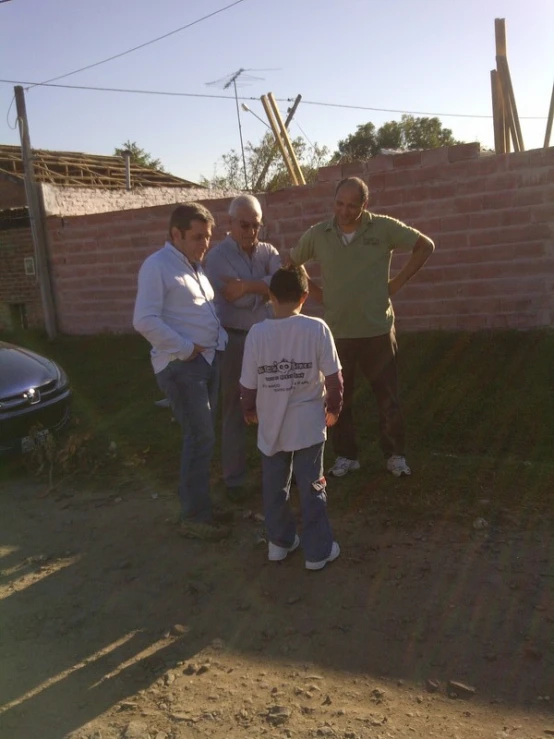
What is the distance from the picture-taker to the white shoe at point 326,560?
12.3 feet

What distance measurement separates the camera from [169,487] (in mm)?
5328

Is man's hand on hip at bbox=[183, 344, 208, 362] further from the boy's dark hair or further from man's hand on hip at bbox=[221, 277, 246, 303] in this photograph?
the boy's dark hair

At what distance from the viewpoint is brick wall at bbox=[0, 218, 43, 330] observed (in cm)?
1205

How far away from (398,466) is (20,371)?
342 centimetres

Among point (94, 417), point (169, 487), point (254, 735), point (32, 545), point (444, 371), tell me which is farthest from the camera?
point (94, 417)

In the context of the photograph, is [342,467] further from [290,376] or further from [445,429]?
[290,376]

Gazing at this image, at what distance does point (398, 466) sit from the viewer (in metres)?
4.89

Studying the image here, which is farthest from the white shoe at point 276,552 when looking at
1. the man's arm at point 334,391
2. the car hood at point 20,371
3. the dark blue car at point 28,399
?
the car hood at point 20,371

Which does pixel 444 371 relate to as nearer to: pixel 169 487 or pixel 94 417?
pixel 169 487

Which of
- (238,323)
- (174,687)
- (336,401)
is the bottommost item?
(174,687)

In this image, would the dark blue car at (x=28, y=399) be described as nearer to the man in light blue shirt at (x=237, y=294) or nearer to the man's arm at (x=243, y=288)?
the man in light blue shirt at (x=237, y=294)

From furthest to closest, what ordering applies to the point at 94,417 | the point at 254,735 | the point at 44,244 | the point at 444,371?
the point at 44,244, the point at 94,417, the point at 444,371, the point at 254,735

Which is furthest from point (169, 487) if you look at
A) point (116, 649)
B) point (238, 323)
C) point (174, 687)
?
point (174, 687)

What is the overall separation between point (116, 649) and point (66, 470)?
9.37 ft
